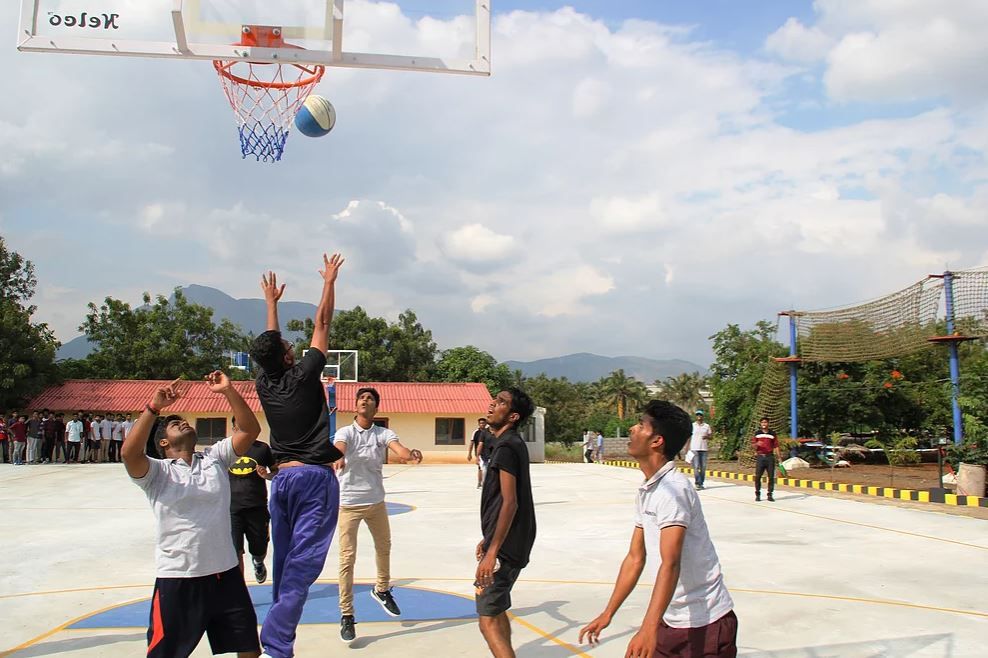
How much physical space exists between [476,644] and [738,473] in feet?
60.6

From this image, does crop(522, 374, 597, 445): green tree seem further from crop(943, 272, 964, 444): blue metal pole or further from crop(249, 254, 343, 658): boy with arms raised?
crop(249, 254, 343, 658): boy with arms raised

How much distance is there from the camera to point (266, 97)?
32.8 feet

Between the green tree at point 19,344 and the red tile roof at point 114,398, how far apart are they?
704mm

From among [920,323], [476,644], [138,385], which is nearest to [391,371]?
[138,385]

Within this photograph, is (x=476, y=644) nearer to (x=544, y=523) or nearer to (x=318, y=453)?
(x=318, y=453)

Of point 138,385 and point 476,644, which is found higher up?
point 138,385

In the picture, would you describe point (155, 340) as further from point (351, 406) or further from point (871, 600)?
point (871, 600)

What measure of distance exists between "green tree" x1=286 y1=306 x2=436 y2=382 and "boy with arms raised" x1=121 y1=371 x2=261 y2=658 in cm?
4484

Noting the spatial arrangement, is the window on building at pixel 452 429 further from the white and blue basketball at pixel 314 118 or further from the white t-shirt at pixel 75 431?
the white and blue basketball at pixel 314 118

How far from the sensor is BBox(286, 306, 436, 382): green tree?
163 ft

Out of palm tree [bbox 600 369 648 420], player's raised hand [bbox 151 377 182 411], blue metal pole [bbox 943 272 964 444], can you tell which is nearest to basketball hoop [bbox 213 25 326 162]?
player's raised hand [bbox 151 377 182 411]

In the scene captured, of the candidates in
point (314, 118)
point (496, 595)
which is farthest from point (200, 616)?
point (314, 118)

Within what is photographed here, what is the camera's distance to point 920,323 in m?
19.9

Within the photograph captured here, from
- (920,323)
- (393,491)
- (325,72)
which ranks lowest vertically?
(393,491)
